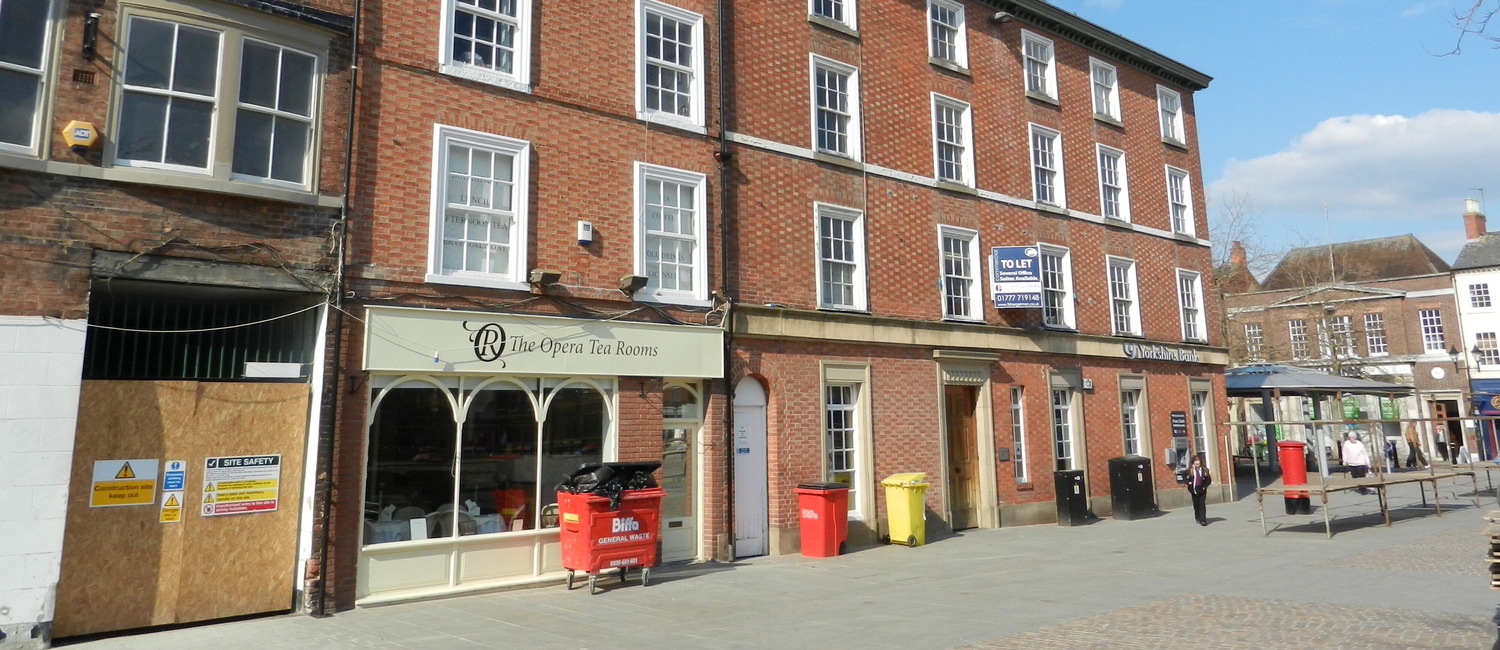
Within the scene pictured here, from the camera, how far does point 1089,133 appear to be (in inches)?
829

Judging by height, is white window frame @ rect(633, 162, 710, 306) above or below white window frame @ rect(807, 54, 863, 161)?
below

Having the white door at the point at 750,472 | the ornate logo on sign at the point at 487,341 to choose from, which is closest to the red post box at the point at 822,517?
the white door at the point at 750,472

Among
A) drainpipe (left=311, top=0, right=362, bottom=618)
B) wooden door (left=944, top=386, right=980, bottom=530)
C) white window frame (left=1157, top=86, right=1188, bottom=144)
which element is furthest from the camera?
white window frame (left=1157, top=86, right=1188, bottom=144)

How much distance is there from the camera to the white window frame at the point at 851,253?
15.1m

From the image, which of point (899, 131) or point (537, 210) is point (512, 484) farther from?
point (899, 131)

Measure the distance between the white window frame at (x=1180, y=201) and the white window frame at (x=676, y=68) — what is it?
1498 centimetres

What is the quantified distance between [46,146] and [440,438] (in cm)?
488

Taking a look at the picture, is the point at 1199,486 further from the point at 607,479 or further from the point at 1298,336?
the point at 1298,336

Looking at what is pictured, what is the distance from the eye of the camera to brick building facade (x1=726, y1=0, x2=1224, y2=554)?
14.5 m

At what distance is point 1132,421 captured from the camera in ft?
68.1

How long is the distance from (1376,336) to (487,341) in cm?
4891

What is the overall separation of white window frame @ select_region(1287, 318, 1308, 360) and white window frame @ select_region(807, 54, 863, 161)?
3498cm

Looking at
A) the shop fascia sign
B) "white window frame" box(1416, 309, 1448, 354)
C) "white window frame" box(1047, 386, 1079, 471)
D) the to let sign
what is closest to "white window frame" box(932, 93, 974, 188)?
"white window frame" box(1047, 386, 1079, 471)

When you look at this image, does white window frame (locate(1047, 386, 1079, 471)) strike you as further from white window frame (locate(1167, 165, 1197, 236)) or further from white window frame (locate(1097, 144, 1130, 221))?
white window frame (locate(1167, 165, 1197, 236))
